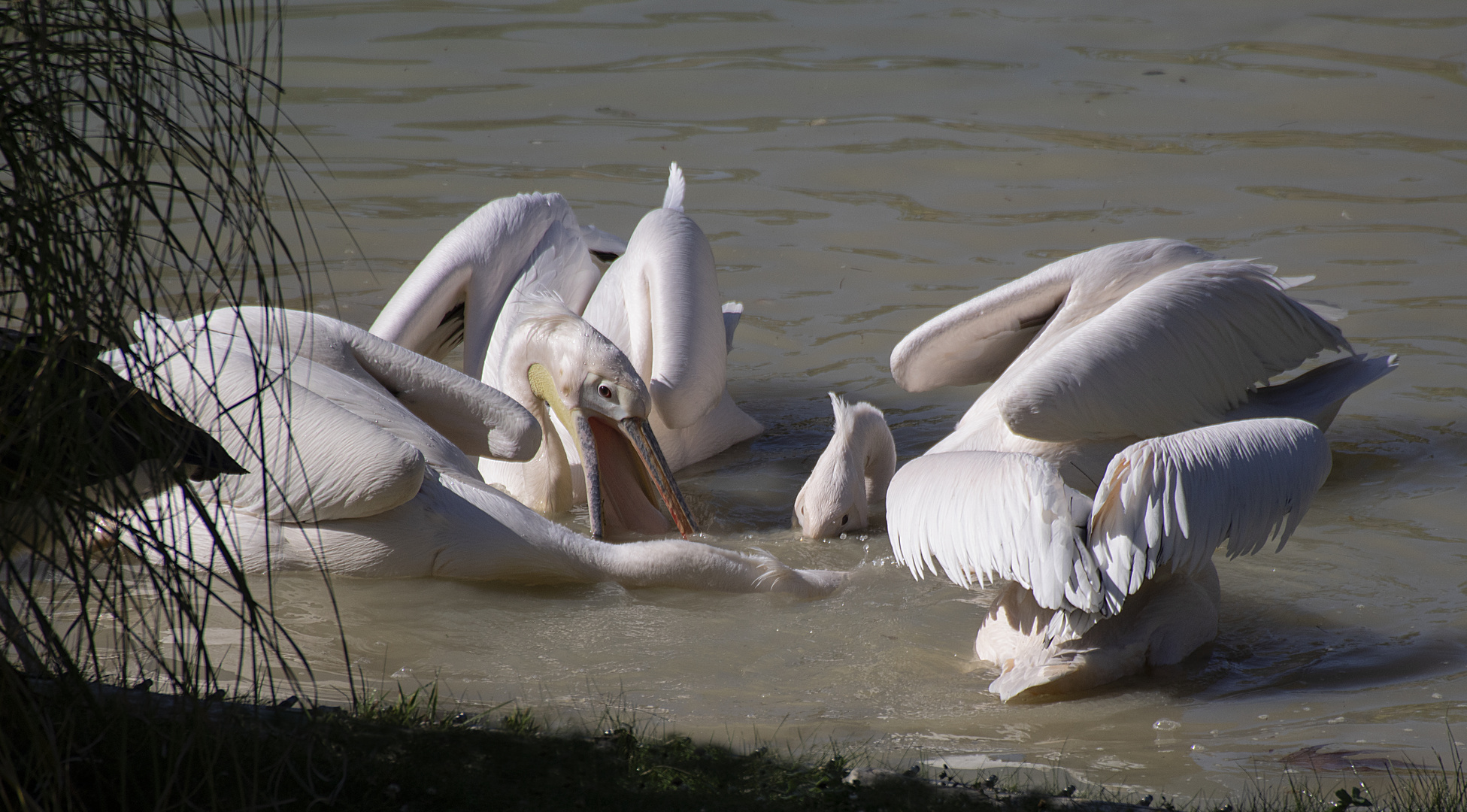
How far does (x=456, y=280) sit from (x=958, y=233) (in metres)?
2.64

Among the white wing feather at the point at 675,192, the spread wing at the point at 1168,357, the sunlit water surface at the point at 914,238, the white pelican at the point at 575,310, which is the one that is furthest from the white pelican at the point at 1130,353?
the white wing feather at the point at 675,192

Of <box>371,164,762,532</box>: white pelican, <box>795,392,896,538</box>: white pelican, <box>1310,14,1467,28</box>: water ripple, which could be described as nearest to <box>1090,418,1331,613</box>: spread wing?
<box>795,392,896,538</box>: white pelican

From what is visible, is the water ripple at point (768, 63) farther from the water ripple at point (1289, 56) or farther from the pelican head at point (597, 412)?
the pelican head at point (597, 412)

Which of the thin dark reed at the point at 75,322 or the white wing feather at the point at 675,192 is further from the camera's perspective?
the white wing feather at the point at 675,192

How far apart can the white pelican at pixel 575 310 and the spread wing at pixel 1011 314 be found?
65 centimetres

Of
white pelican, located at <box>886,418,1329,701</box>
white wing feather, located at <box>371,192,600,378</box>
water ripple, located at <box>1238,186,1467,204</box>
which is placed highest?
water ripple, located at <box>1238,186,1467,204</box>

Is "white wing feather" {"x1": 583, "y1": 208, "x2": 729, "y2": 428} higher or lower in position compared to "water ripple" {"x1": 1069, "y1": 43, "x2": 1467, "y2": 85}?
lower

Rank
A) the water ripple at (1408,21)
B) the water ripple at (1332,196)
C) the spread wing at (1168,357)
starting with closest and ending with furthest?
the spread wing at (1168,357), the water ripple at (1332,196), the water ripple at (1408,21)

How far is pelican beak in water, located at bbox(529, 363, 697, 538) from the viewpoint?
3717 mm

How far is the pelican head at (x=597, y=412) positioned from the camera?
147 inches

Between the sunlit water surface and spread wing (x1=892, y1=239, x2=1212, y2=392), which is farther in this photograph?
spread wing (x1=892, y1=239, x2=1212, y2=392)

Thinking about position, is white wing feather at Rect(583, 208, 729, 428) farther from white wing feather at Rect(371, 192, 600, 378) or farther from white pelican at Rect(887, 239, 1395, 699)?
white pelican at Rect(887, 239, 1395, 699)

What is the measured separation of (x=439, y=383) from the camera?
3.74 m

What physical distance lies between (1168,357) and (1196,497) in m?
1.02
